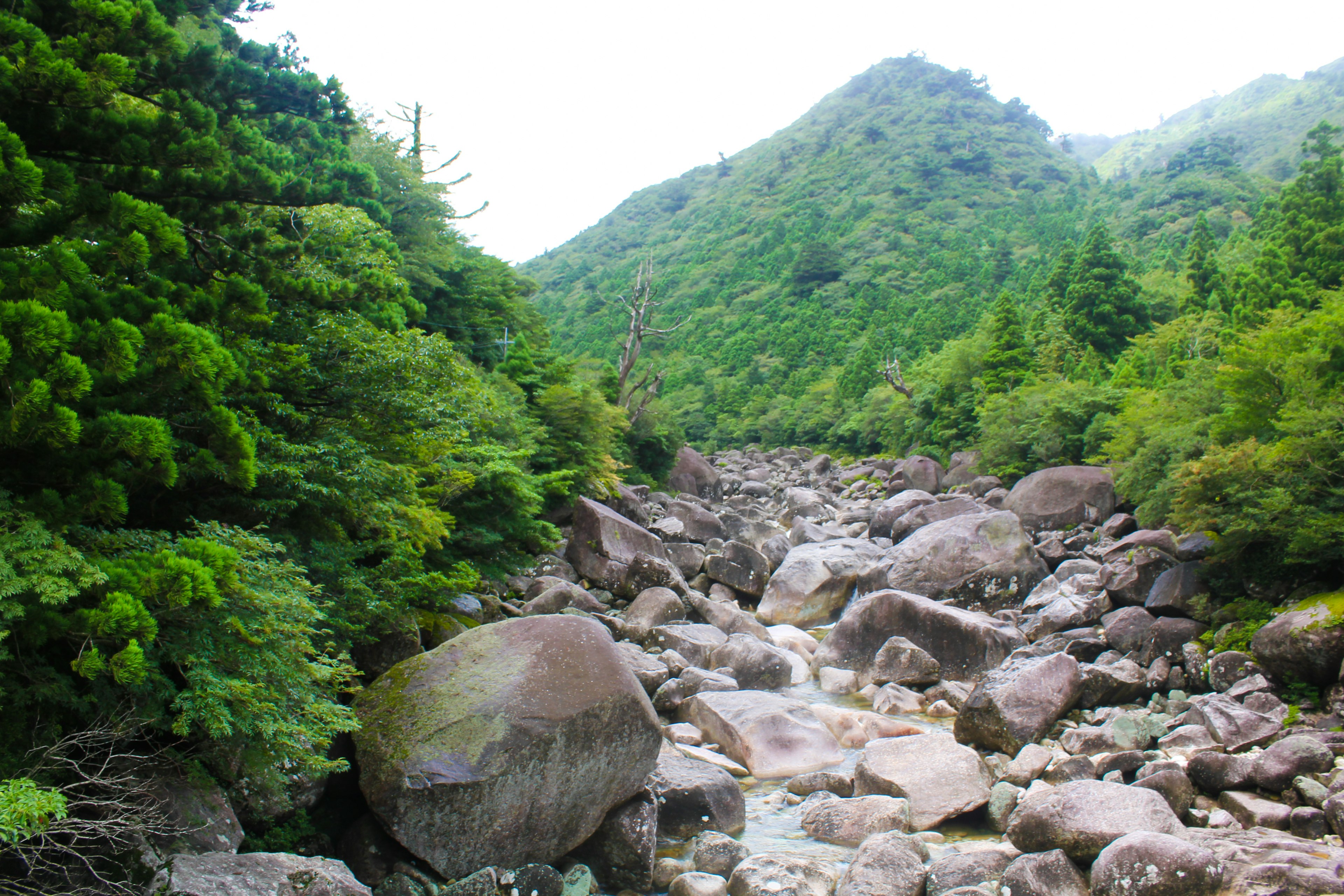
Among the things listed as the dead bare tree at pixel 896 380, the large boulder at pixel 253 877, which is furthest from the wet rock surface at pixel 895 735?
the dead bare tree at pixel 896 380

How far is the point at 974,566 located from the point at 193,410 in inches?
593

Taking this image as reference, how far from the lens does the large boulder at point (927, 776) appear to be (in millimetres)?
8188

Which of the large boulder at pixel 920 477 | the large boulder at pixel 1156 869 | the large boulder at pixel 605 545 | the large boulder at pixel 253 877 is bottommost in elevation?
the large boulder at pixel 920 477

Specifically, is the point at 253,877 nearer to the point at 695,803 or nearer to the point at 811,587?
the point at 695,803

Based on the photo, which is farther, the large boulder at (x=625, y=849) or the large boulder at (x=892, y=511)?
the large boulder at (x=892, y=511)

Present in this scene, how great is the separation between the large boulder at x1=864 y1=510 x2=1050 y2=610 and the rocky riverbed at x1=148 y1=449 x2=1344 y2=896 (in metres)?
0.14

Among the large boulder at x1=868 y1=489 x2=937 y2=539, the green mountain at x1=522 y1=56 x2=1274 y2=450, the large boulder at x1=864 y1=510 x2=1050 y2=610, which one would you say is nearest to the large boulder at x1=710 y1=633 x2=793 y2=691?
the large boulder at x1=864 y1=510 x2=1050 y2=610

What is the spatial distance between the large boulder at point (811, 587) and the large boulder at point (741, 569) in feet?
1.02

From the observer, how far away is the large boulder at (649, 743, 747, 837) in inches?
318

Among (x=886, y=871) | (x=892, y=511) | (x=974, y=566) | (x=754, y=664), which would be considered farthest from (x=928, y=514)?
(x=886, y=871)

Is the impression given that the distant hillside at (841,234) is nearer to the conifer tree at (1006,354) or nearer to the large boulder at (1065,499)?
the conifer tree at (1006,354)

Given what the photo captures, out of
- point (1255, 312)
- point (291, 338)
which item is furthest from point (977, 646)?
point (1255, 312)

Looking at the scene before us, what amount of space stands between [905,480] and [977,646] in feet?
74.4

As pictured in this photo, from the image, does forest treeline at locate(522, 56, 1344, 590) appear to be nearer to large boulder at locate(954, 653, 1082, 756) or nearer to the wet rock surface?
the wet rock surface
